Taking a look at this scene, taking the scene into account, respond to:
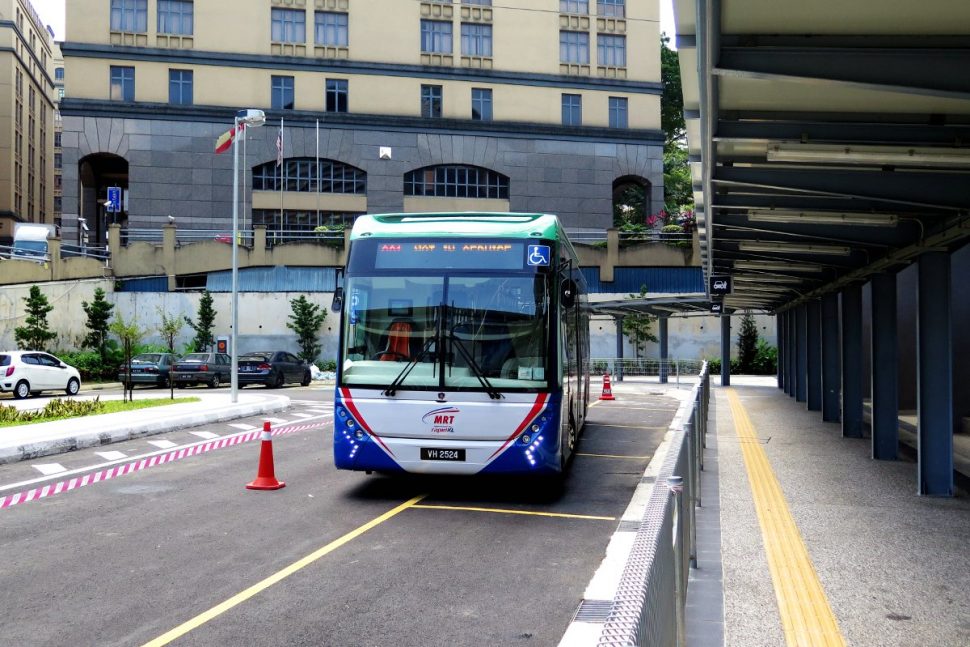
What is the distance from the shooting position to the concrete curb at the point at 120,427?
1485 cm

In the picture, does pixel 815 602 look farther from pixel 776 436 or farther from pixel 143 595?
pixel 776 436

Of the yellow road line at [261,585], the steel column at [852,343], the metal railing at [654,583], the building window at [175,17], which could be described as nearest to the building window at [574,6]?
the building window at [175,17]

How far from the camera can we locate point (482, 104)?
55.3m

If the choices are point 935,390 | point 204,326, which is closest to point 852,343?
point 935,390

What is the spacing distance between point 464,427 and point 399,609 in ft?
13.0

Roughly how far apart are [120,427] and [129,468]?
14.4ft

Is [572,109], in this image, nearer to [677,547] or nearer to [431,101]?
[431,101]

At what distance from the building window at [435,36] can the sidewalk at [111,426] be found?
34.7 m

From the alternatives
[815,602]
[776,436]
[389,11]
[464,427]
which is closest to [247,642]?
[815,602]

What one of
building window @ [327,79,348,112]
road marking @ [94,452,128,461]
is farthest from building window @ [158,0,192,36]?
road marking @ [94,452,128,461]

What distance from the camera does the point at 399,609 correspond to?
649cm

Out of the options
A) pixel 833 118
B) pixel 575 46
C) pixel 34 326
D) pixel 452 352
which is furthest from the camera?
pixel 575 46

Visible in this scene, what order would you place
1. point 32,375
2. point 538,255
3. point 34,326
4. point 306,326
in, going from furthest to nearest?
point 306,326 < point 34,326 < point 32,375 < point 538,255

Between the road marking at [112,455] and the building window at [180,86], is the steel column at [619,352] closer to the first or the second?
the building window at [180,86]
